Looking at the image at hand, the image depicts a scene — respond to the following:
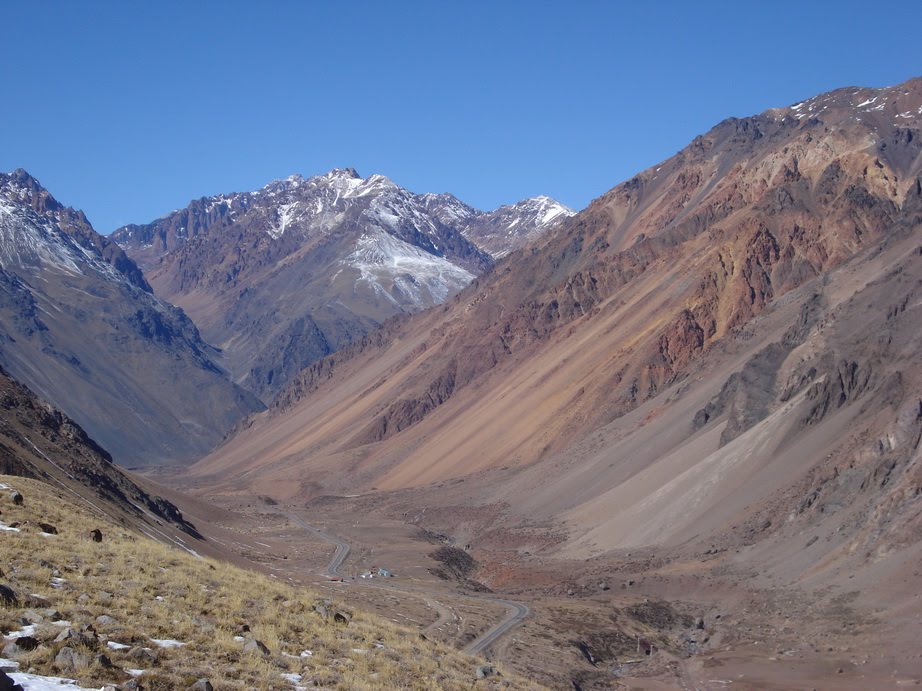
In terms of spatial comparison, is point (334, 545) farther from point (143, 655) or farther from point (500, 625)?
point (143, 655)

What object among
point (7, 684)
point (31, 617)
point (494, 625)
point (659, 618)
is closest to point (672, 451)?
point (659, 618)

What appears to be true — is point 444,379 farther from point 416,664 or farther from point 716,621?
point 416,664

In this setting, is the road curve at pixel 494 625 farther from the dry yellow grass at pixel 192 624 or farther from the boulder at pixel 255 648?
the boulder at pixel 255 648

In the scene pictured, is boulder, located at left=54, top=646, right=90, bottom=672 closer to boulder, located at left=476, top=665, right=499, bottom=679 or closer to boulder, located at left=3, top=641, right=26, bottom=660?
boulder, located at left=3, top=641, right=26, bottom=660

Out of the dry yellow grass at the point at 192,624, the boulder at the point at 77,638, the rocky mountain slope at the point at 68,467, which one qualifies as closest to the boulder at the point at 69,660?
the dry yellow grass at the point at 192,624

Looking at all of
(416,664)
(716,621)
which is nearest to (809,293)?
(716,621)

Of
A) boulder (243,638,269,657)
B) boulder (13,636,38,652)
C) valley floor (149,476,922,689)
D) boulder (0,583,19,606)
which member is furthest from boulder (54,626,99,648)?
valley floor (149,476,922,689)
